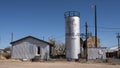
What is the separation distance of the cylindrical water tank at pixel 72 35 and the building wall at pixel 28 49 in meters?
4.22

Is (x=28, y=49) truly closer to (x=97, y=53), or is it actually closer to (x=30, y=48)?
(x=30, y=48)

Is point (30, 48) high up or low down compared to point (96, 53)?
up

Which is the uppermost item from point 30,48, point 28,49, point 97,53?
point 30,48

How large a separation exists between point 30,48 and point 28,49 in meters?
0.46

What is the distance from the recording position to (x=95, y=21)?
55000 mm

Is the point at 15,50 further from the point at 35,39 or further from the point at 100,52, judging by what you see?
the point at 100,52

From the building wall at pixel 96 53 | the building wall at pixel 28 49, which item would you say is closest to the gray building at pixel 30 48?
the building wall at pixel 28 49

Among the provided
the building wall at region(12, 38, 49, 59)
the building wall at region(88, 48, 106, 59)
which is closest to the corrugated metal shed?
the building wall at region(88, 48, 106, 59)

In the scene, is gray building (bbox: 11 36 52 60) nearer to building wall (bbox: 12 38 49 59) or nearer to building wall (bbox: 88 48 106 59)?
building wall (bbox: 12 38 49 59)

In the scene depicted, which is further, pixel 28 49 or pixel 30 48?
pixel 28 49

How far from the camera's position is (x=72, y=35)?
47.7 meters

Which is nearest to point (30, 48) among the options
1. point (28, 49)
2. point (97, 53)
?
point (28, 49)

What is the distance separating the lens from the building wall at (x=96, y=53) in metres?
47.2

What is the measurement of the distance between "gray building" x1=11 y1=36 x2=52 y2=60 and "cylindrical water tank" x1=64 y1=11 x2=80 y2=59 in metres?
3.88
